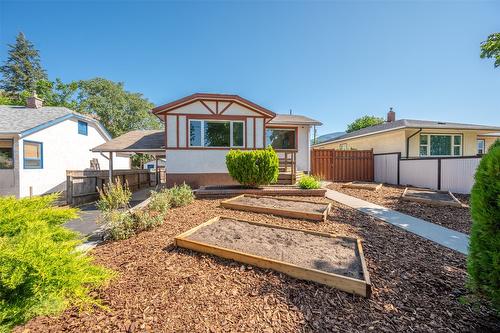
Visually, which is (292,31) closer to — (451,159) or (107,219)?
(451,159)

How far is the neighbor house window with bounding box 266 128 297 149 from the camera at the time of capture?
14.2m

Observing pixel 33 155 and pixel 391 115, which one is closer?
pixel 33 155

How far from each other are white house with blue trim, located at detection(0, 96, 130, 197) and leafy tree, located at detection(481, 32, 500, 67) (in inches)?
797

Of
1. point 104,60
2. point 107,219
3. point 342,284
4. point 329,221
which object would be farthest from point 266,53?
point 104,60

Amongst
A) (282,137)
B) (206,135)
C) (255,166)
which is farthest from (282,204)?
(282,137)

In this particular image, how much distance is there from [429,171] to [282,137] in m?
8.33

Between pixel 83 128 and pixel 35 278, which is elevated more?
pixel 83 128

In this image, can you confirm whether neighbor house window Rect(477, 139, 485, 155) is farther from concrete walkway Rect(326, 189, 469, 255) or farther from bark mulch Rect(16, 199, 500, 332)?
bark mulch Rect(16, 199, 500, 332)

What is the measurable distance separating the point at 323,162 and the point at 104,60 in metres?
19.5

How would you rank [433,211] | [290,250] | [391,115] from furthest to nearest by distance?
[391,115] < [433,211] < [290,250]

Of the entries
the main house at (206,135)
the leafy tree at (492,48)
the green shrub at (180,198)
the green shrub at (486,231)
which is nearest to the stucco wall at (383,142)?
the leafy tree at (492,48)

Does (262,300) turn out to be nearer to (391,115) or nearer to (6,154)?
(6,154)

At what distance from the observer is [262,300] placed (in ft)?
8.05

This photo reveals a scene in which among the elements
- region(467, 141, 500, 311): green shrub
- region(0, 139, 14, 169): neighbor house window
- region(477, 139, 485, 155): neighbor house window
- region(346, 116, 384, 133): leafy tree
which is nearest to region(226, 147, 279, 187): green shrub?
region(467, 141, 500, 311): green shrub
